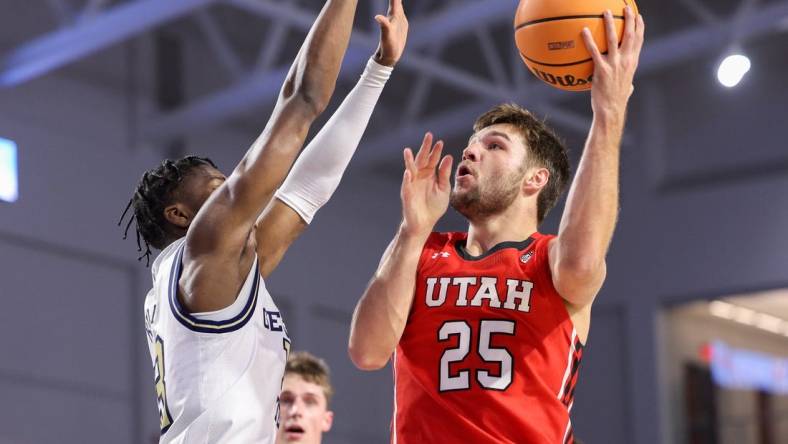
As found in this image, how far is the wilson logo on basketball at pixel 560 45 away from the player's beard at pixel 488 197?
0.48 m

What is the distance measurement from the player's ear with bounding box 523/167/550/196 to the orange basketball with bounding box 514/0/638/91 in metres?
0.34

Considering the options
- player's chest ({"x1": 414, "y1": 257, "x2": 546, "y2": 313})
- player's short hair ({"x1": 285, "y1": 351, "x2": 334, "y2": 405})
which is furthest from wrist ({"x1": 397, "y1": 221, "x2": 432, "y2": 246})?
player's short hair ({"x1": 285, "y1": 351, "x2": 334, "y2": 405})

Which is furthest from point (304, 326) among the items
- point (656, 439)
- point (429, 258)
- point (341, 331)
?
point (429, 258)

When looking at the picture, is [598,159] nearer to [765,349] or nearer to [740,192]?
[740,192]

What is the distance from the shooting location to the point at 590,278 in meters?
4.34

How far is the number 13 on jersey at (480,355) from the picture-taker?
14.6 ft

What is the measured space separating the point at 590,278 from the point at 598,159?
0.41 m

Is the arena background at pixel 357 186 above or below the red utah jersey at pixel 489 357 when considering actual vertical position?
above

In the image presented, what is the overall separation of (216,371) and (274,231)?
738mm

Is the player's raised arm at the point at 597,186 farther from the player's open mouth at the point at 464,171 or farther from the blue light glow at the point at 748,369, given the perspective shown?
the blue light glow at the point at 748,369

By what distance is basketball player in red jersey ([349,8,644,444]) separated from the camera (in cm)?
433

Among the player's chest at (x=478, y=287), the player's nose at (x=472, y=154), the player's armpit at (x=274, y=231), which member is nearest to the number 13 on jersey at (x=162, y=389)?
the player's armpit at (x=274, y=231)

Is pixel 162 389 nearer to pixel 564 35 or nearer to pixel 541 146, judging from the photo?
pixel 541 146

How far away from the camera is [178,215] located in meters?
4.47
